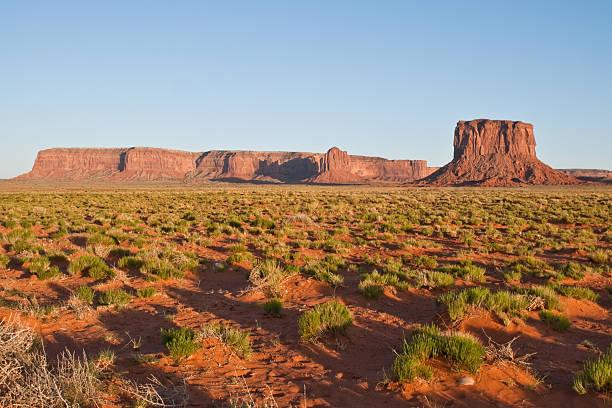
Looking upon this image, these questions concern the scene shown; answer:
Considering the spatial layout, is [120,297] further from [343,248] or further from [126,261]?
[343,248]

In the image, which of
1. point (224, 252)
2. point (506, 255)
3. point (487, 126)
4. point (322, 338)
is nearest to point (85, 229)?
point (224, 252)

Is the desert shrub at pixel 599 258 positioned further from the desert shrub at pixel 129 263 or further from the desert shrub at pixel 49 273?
the desert shrub at pixel 49 273

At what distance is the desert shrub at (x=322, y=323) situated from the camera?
5.49 metres

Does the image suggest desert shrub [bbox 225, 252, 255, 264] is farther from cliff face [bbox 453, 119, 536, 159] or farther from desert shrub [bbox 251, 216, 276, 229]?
cliff face [bbox 453, 119, 536, 159]

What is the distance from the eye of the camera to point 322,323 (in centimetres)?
560

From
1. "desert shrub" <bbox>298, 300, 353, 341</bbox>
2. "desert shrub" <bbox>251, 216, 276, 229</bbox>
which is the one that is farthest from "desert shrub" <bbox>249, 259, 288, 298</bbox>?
"desert shrub" <bbox>251, 216, 276, 229</bbox>

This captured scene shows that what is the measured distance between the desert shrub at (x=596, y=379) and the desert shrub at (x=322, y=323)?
115 inches

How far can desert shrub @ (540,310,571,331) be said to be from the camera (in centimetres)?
585

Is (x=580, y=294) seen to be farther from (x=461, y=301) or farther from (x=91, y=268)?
(x=91, y=268)

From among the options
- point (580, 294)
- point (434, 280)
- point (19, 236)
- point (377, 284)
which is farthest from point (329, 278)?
point (19, 236)

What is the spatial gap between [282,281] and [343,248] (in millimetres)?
4482

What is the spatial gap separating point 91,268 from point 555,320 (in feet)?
34.1

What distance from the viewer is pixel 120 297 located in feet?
24.1

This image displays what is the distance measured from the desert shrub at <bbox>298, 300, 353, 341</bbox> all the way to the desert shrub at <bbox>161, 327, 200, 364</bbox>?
1.55 m
